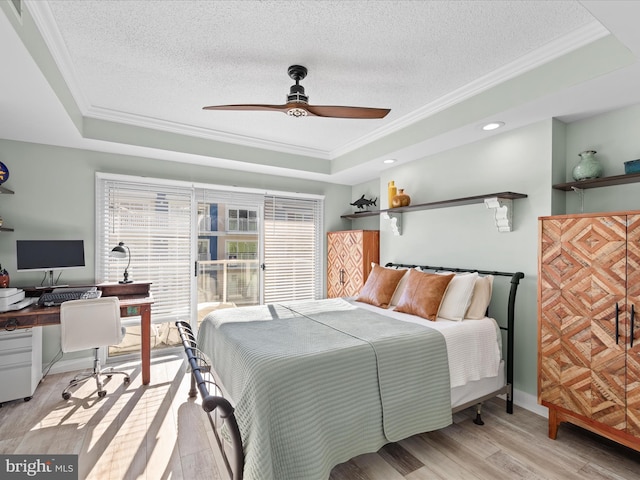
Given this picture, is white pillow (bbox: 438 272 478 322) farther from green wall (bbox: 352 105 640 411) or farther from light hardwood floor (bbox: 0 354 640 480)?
light hardwood floor (bbox: 0 354 640 480)

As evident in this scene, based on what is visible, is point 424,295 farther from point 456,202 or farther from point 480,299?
point 456,202

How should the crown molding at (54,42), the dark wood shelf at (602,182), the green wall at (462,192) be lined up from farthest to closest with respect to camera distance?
the green wall at (462,192) < the dark wood shelf at (602,182) < the crown molding at (54,42)

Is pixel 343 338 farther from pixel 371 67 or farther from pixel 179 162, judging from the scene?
pixel 179 162

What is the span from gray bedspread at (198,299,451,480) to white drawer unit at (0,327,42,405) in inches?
69.0

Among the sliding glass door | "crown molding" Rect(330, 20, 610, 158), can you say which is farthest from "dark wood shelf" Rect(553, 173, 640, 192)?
the sliding glass door

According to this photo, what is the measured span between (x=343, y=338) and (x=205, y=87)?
2337mm

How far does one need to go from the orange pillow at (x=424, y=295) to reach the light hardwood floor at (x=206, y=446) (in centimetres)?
88

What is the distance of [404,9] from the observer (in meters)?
1.88

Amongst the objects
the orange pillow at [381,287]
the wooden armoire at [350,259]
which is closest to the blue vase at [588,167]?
the orange pillow at [381,287]

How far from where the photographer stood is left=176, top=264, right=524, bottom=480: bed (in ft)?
5.24

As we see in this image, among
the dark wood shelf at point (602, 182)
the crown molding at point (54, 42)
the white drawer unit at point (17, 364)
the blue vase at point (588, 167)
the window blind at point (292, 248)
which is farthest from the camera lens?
the window blind at point (292, 248)

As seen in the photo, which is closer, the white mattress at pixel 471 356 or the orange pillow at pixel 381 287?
the white mattress at pixel 471 356

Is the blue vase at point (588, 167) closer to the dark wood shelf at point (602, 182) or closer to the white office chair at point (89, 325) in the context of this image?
the dark wood shelf at point (602, 182)

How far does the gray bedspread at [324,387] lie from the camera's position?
159 centimetres
